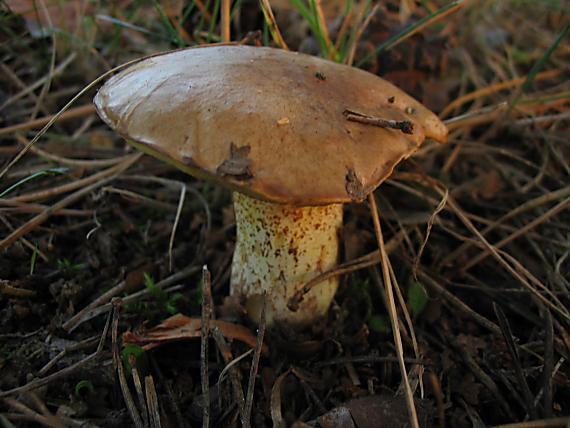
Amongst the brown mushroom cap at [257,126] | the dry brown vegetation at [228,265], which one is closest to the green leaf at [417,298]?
the dry brown vegetation at [228,265]

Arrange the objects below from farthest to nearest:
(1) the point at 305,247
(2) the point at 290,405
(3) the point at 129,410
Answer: (1) the point at 305,247 → (2) the point at 290,405 → (3) the point at 129,410

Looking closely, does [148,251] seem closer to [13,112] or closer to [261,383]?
[261,383]

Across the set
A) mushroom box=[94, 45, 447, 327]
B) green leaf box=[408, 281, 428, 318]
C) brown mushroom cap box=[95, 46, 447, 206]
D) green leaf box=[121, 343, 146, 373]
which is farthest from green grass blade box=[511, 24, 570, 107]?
green leaf box=[121, 343, 146, 373]

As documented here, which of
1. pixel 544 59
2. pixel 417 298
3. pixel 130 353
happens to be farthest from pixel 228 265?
pixel 544 59

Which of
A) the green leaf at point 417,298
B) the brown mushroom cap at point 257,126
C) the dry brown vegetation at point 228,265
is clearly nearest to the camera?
the brown mushroom cap at point 257,126

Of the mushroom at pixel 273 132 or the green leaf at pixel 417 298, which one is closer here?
the mushroom at pixel 273 132

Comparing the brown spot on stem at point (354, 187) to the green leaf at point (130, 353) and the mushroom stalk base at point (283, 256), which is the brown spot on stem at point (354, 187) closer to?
the mushroom stalk base at point (283, 256)

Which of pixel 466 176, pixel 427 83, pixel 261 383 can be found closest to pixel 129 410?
pixel 261 383
